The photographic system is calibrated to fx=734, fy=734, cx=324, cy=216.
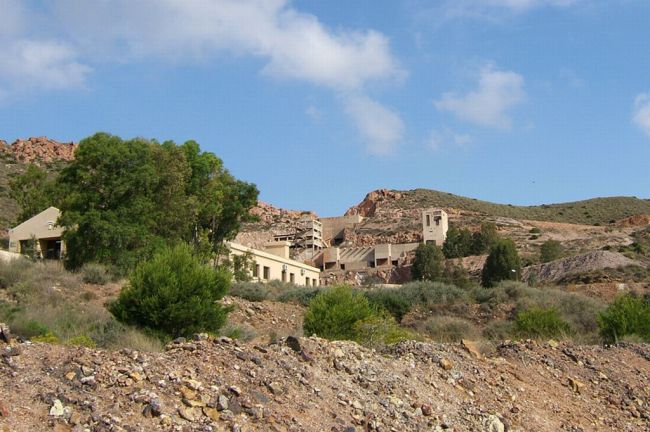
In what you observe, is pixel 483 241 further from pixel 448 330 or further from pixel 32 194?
pixel 448 330

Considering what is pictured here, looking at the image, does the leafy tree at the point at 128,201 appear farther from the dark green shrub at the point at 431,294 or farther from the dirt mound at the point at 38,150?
the dirt mound at the point at 38,150

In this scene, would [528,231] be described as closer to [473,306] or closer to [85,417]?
[473,306]

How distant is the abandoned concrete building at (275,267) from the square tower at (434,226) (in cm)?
2757

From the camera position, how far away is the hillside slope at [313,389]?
773 centimetres

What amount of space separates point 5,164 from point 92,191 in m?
48.5

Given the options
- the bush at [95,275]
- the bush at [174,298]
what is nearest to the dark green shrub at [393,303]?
the bush at [95,275]

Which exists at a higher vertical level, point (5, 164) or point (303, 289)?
point (5, 164)

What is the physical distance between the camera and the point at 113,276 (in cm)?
3039

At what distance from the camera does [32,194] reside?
46844 millimetres

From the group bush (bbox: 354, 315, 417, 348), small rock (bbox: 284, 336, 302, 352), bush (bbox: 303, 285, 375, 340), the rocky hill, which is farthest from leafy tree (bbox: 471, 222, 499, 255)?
small rock (bbox: 284, 336, 302, 352)

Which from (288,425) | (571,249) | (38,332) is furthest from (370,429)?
(571,249)

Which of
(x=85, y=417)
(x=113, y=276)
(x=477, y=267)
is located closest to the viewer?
(x=85, y=417)

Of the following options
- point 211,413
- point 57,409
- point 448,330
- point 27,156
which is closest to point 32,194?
point 448,330

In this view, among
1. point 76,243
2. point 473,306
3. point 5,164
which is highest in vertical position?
point 5,164
